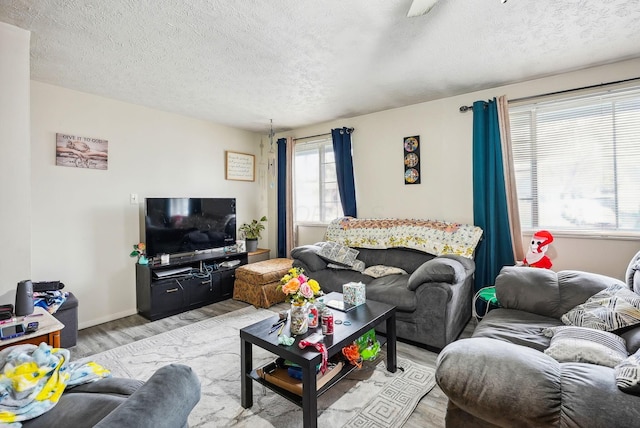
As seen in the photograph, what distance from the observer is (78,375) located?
1424mm

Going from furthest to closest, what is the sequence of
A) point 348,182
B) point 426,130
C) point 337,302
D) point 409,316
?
1. point 348,182
2. point 426,130
3. point 409,316
4. point 337,302

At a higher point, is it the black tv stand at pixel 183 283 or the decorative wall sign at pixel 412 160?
the decorative wall sign at pixel 412 160

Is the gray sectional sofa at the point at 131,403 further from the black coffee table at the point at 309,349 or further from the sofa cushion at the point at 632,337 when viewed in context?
the sofa cushion at the point at 632,337

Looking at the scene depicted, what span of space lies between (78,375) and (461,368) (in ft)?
5.54

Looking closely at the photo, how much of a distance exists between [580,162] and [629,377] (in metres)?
2.60

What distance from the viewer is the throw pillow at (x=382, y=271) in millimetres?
3289

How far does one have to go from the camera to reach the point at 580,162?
2826mm

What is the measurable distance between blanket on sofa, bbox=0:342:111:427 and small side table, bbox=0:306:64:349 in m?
0.42

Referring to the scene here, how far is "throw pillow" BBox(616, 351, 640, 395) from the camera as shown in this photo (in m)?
0.90

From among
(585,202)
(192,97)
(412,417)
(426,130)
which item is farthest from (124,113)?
(585,202)

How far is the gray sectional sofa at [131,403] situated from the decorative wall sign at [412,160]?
3.25 meters

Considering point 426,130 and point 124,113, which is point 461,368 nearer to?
point 426,130

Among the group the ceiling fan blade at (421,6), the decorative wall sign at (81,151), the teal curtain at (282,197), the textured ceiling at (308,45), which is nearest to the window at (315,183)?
the teal curtain at (282,197)

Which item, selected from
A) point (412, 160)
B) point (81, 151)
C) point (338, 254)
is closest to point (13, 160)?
point (81, 151)
